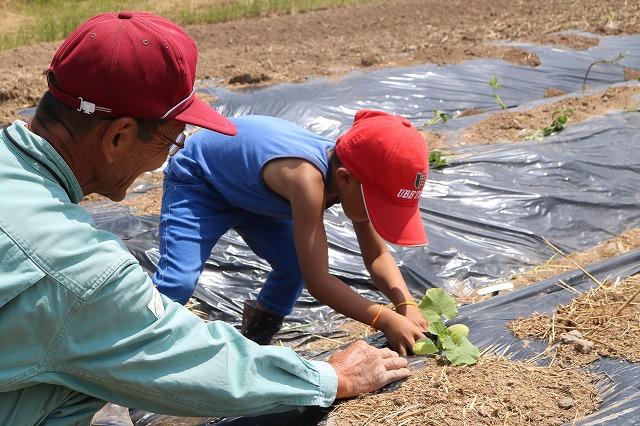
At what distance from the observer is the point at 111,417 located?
238 centimetres

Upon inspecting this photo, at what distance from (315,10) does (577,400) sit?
11.5m

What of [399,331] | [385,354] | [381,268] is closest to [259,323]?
[381,268]

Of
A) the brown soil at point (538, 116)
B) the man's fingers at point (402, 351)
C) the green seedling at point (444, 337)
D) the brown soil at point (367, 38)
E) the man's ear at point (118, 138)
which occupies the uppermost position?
the man's ear at point (118, 138)

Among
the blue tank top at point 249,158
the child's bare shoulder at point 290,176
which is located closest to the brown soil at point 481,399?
the child's bare shoulder at point 290,176

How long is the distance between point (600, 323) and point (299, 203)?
3.49 feet

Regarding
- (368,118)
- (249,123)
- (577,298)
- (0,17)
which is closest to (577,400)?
(577,298)

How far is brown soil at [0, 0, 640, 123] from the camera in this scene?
773 centimetres

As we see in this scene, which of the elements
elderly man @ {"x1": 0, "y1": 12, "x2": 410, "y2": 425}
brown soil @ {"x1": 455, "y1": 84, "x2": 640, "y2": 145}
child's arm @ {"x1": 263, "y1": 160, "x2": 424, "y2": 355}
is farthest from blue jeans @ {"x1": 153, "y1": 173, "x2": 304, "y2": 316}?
brown soil @ {"x1": 455, "y1": 84, "x2": 640, "y2": 145}

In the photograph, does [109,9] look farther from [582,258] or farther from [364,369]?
[364,369]

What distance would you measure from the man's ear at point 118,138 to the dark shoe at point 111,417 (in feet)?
2.93

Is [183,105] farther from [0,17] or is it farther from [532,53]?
[0,17]

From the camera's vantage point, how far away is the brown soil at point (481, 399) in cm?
219

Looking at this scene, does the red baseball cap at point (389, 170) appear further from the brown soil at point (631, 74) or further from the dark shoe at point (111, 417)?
the brown soil at point (631, 74)

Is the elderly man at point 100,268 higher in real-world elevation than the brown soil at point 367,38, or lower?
higher
